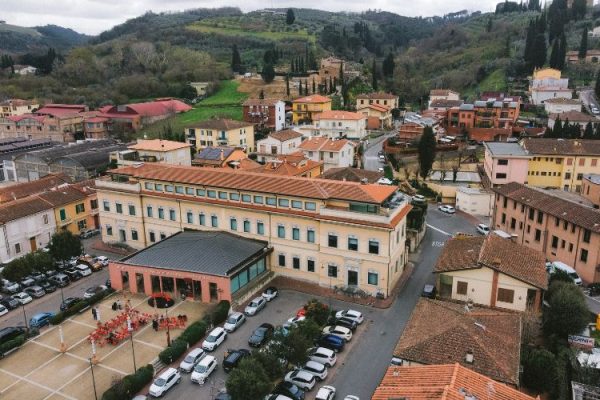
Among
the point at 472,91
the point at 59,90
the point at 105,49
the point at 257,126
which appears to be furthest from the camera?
the point at 105,49

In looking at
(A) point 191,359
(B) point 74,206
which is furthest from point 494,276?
(B) point 74,206

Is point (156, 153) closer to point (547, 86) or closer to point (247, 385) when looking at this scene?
point (247, 385)

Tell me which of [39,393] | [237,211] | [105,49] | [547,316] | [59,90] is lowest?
[39,393]

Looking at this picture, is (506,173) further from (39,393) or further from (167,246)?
(39,393)

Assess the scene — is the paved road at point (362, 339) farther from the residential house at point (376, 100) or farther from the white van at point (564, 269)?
the residential house at point (376, 100)

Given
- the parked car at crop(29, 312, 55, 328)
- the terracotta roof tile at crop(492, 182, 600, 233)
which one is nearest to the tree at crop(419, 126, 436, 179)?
the terracotta roof tile at crop(492, 182, 600, 233)

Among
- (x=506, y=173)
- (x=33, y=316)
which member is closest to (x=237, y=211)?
(x=33, y=316)
